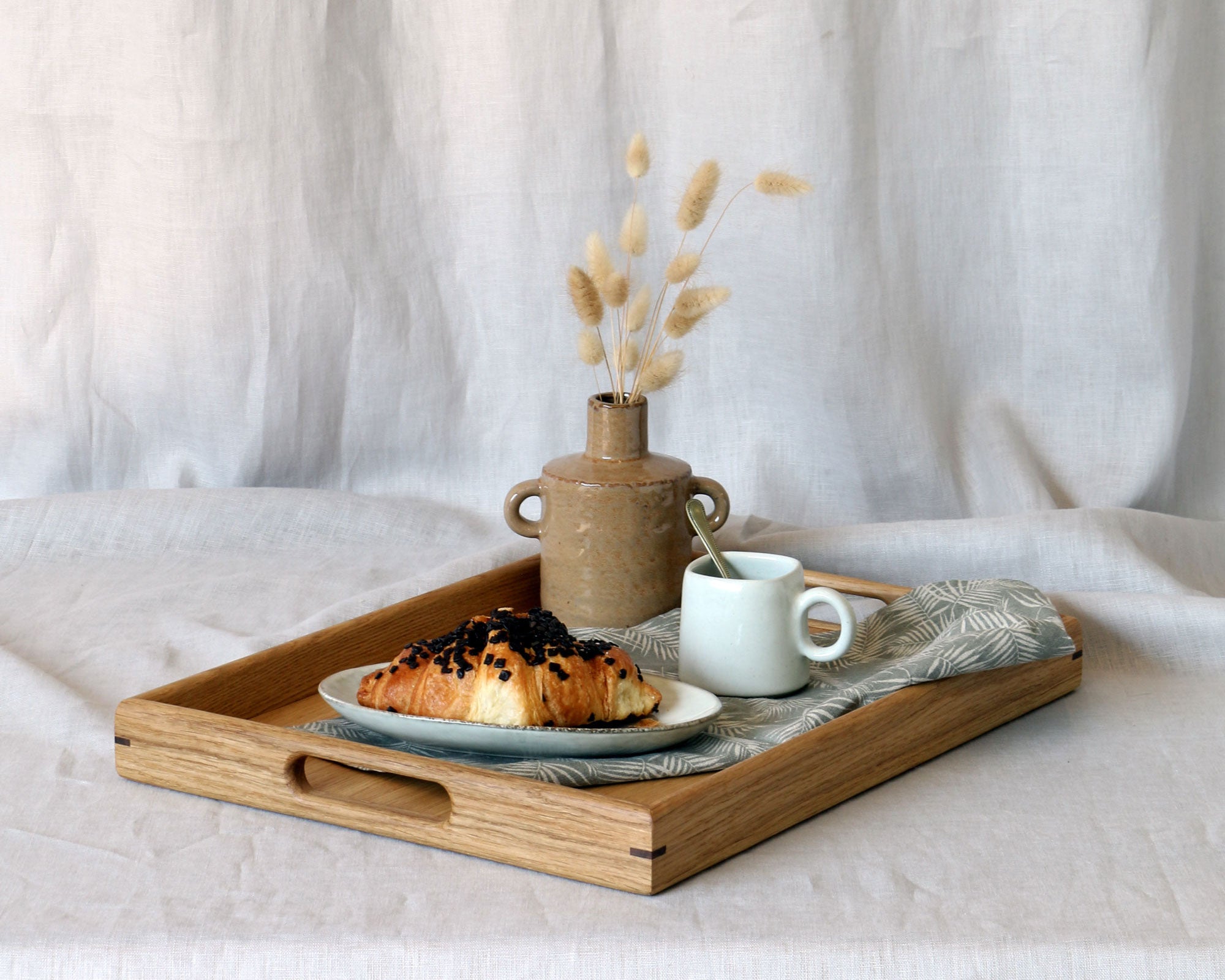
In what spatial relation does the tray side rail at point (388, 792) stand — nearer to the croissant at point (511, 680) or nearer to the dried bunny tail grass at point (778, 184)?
the croissant at point (511, 680)

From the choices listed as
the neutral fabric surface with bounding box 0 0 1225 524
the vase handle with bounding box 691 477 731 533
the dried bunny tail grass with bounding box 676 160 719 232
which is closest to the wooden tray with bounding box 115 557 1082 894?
the vase handle with bounding box 691 477 731 533

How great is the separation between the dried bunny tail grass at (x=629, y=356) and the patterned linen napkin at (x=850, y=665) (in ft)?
0.65

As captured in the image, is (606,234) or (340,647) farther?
(606,234)

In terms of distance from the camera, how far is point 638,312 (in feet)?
3.84

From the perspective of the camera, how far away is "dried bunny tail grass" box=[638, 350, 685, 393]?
1.15 m

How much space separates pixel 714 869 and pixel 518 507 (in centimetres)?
47

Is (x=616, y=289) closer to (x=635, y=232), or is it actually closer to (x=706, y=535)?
(x=635, y=232)

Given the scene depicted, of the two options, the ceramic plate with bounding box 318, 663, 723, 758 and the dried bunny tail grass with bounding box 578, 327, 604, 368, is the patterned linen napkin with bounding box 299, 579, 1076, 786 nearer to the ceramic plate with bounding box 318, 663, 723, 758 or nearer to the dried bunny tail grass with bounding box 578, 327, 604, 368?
the ceramic plate with bounding box 318, 663, 723, 758

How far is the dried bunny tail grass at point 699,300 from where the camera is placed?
1.10 metres

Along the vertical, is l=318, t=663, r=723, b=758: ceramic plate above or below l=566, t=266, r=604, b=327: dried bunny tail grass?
below

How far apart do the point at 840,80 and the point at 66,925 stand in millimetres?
1131

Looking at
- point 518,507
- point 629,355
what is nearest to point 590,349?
point 629,355

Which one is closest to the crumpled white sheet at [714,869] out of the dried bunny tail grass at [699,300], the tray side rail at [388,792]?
the tray side rail at [388,792]

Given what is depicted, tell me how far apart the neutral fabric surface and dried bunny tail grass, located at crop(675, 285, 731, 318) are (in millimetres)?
478
